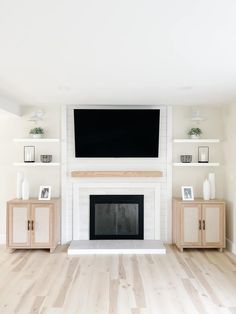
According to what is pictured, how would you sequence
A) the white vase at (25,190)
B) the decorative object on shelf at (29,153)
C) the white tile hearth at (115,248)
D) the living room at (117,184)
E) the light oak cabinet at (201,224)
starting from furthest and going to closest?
the decorative object on shelf at (29,153) → the white vase at (25,190) → the light oak cabinet at (201,224) → the white tile hearth at (115,248) → the living room at (117,184)

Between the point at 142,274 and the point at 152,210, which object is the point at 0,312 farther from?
the point at 152,210

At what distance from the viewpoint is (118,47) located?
107 inches

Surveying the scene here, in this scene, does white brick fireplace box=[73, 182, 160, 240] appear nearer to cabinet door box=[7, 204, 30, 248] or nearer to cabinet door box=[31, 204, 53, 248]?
cabinet door box=[31, 204, 53, 248]

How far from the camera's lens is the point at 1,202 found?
229 inches

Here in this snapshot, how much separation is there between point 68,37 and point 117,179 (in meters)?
3.55

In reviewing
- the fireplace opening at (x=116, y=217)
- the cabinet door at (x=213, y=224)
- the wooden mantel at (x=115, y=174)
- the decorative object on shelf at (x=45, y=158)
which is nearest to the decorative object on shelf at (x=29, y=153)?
the decorative object on shelf at (x=45, y=158)

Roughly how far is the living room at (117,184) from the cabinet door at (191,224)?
17 millimetres

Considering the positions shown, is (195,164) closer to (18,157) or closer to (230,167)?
(230,167)

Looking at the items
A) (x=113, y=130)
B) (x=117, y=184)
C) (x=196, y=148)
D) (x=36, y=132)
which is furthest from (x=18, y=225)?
(x=196, y=148)

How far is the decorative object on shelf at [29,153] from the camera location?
572cm

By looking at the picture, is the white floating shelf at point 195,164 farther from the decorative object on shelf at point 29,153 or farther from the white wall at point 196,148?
the decorative object on shelf at point 29,153

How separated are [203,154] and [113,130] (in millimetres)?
1662

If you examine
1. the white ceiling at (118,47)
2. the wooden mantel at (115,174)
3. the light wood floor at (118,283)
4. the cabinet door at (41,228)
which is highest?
the white ceiling at (118,47)

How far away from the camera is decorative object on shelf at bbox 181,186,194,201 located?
18.2 feet
